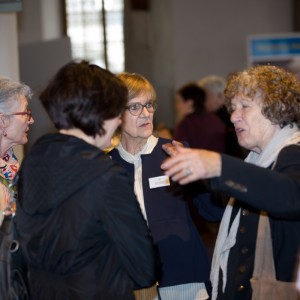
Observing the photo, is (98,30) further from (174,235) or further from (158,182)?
(174,235)

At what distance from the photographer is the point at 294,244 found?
2.45 m

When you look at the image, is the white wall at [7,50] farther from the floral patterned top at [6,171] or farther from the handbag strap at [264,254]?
the handbag strap at [264,254]

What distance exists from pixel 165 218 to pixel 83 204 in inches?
40.9

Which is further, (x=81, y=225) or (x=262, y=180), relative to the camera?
(x=262, y=180)

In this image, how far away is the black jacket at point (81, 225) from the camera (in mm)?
2078

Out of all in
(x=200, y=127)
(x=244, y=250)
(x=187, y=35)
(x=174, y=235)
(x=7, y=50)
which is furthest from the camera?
(x=187, y=35)

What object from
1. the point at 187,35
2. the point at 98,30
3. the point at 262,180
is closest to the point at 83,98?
the point at 262,180

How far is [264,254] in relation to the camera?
8.01ft

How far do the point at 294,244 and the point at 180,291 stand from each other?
82 cm

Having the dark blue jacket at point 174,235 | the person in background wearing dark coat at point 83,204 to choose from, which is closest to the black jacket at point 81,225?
the person in background wearing dark coat at point 83,204

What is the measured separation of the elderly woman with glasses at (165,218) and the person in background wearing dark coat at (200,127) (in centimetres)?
314

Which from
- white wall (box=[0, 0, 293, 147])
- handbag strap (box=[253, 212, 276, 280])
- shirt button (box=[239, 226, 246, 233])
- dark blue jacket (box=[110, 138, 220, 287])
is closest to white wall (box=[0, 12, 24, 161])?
dark blue jacket (box=[110, 138, 220, 287])

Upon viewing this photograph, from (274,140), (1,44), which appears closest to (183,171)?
(274,140)

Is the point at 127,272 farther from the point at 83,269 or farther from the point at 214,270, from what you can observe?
the point at 214,270
